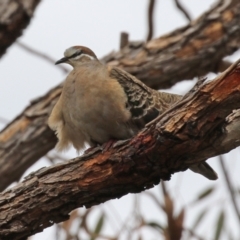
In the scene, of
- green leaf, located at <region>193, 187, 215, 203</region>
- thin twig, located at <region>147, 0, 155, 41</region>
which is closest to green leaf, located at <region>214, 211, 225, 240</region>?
green leaf, located at <region>193, 187, 215, 203</region>

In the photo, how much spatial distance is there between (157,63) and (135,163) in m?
2.44

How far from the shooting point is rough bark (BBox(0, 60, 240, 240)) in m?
3.34

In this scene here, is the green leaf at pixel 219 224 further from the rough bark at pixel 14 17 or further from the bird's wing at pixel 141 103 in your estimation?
the rough bark at pixel 14 17

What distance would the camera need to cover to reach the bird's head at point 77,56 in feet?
16.4

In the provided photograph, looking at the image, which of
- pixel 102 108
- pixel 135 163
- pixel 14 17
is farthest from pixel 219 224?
pixel 135 163

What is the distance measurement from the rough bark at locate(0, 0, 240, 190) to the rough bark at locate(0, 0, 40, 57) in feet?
1.85

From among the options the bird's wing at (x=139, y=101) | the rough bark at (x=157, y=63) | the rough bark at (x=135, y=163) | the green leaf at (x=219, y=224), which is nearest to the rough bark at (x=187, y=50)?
the rough bark at (x=157, y=63)

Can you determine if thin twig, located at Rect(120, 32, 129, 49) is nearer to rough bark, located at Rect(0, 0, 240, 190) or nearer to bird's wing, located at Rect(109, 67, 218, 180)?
rough bark, located at Rect(0, 0, 240, 190)

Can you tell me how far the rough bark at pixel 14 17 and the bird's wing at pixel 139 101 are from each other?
107cm

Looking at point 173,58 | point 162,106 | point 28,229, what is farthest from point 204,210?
point 28,229

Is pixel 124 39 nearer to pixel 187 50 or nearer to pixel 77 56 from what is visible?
pixel 187 50

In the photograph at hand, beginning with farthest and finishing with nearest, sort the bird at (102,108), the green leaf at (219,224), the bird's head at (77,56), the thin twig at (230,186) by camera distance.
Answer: the green leaf at (219,224) < the bird's head at (77,56) < the thin twig at (230,186) < the bird at (102,108)

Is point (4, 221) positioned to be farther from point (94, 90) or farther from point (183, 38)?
point (183, 38)

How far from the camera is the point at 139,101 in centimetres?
451
